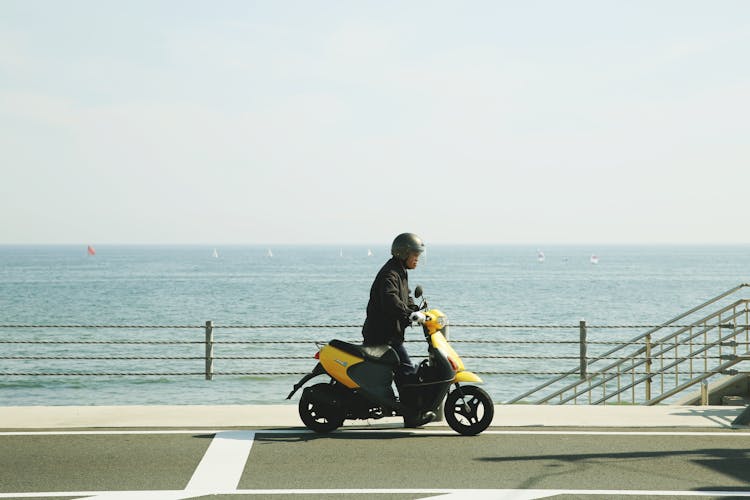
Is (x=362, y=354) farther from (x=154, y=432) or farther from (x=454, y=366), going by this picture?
(x=154, y=432)

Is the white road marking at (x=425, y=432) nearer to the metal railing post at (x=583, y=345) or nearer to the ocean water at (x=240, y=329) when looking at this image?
the ocean water at (x=240, y=329)

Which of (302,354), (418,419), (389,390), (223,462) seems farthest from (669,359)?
(302,354)

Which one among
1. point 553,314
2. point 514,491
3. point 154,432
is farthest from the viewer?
point 553,314

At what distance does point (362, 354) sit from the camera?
9617 mm

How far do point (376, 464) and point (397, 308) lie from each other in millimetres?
1932

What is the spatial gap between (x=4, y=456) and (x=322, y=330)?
1637 inches

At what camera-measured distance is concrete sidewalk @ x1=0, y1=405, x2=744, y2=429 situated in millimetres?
10094

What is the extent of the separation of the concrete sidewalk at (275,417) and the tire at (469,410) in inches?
24.4

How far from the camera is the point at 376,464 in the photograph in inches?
316

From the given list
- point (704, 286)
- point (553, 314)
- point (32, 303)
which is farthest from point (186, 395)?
point (704, 286)

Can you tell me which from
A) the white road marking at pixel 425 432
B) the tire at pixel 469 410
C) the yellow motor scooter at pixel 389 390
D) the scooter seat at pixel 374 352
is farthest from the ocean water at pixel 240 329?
the tire at pixel 469 410

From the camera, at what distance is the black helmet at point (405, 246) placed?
32.0 ft

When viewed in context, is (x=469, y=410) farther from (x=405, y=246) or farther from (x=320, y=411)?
(x=405, y=246)

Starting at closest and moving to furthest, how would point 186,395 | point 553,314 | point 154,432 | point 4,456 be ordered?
point 4,456
point 154,432
point 186,395
point 553,314
